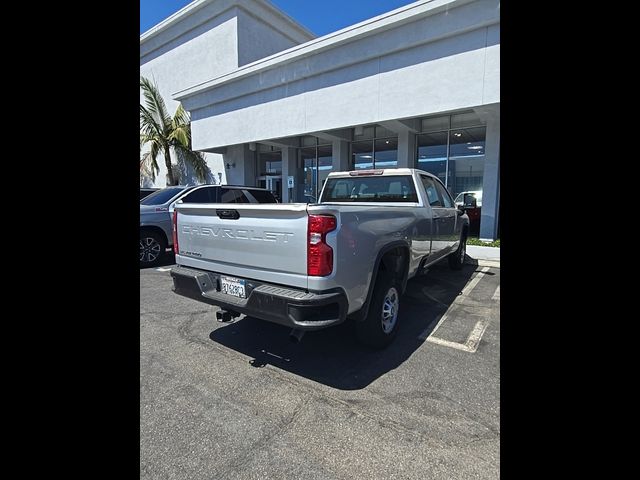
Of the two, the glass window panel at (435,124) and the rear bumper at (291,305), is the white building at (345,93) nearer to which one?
the glass window panel at (435,124)

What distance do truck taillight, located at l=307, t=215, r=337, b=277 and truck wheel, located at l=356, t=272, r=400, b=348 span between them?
0.92 metres

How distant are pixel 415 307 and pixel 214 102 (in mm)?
13955

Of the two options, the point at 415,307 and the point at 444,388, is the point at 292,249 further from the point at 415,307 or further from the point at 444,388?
the point at 415,307

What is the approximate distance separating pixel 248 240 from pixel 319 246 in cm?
78

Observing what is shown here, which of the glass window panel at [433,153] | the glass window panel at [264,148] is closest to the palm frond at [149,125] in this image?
the glass window panel at [264,148]

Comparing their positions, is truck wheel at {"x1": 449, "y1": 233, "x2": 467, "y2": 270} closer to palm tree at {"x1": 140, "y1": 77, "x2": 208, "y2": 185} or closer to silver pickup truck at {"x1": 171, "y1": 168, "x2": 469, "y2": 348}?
silver pickup truck at {"x1": 171, "y1": 168, "x2": 469, "y2": 348}

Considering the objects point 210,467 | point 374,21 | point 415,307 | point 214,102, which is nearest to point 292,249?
point 210,467

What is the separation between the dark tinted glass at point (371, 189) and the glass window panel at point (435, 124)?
795 centimetres

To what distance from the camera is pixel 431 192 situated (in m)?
5.43

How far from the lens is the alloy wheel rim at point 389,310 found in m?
3.60

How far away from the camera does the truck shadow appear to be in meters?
3.14

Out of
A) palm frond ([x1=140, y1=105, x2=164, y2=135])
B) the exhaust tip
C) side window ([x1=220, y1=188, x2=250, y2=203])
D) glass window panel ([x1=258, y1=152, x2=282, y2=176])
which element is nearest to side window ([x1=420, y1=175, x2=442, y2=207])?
the exhaust tip
